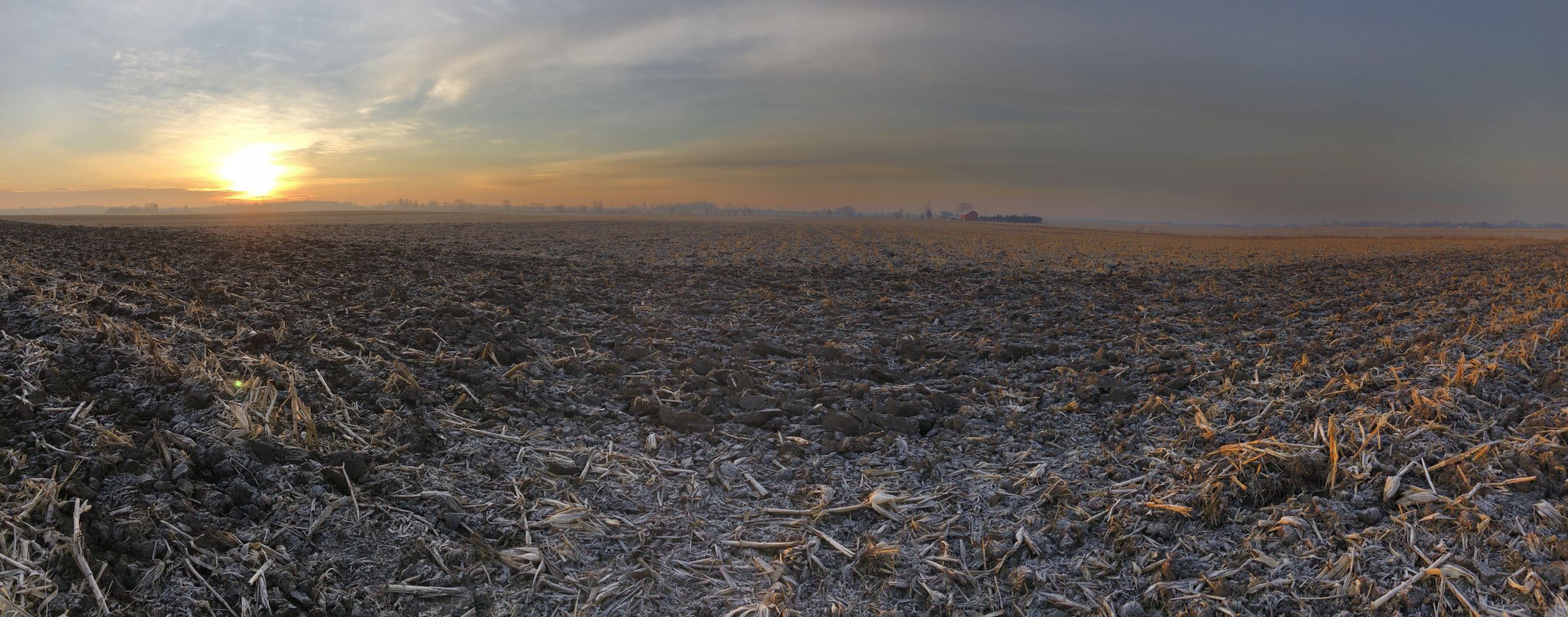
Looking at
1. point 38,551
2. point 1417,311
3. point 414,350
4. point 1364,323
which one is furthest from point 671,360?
point 1417,311

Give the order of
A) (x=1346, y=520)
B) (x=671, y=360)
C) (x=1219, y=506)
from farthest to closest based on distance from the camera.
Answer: (x=671, y=360) < (x=1219, y=506) < (x=1346, y=520)

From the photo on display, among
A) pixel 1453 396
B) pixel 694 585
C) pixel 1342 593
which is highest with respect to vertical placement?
pixel 1453 396

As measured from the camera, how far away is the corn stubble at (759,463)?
A: 3971 millimetres

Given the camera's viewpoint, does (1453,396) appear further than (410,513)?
Yes

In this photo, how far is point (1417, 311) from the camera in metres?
11.1

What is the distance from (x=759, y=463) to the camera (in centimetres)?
599

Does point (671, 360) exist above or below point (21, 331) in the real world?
below

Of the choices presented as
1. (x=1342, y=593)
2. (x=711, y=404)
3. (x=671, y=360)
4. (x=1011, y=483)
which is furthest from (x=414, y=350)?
(x=1342, y=593)

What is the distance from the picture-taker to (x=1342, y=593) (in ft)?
12.4

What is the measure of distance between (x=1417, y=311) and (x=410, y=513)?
14.0m

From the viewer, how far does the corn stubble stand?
13.0 ft

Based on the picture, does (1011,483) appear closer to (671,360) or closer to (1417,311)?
(671,360)

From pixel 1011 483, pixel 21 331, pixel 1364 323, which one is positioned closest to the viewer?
pixel 1011 483

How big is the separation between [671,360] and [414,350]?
2.93 metres
